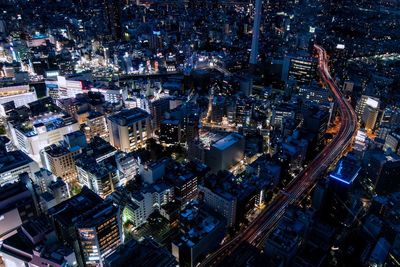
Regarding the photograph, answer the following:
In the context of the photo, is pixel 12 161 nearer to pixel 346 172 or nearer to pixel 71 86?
pixel 71 86

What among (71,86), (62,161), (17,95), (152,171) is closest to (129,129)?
(62,161)

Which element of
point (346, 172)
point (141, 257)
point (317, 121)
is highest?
point (317, 121)

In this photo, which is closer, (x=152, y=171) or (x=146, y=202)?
(x=146, y=202)

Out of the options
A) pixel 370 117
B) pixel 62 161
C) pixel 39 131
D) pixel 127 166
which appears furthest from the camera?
pixel 370 117

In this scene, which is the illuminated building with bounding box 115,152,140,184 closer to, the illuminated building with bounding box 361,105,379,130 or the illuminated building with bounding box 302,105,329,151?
the illuminated building with bounding box 302,105,329,151

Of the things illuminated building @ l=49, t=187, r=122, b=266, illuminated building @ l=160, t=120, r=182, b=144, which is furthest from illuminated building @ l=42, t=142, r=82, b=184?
illuminated building @ l=160, t=120, r=182, b=144

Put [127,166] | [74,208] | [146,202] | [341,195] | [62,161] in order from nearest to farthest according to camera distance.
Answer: [74,208], [146,202], [341,195], [127,166], [62,161]

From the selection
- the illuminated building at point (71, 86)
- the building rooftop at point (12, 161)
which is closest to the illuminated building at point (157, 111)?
the illuminated building at point (71, 86)

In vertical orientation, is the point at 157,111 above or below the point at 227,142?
above

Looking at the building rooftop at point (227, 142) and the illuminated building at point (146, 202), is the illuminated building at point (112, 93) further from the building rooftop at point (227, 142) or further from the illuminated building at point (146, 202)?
the illuminated building at point (146, 202)
